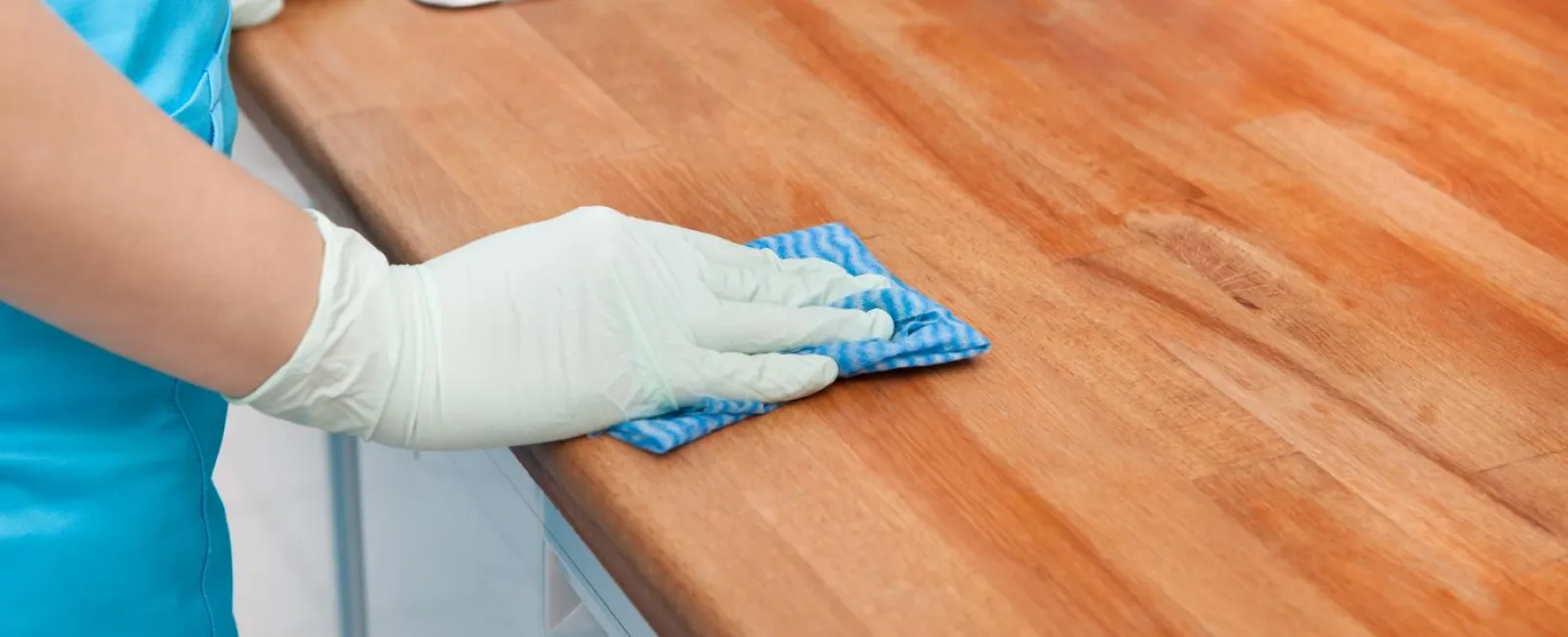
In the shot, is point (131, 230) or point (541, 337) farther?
Result: point (541, 337)

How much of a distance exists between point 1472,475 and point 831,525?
378 mm

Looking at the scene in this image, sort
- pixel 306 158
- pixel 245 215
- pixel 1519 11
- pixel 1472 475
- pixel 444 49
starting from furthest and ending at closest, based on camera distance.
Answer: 1. pixel 1519 11
2. pixel 444 49
3. pixel 306 158
4. pixel 1472 475
5. pixel 245 215

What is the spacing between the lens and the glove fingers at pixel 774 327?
877 mm

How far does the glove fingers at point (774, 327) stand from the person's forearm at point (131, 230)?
230 mm

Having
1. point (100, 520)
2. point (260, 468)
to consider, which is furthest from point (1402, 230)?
point (260, 468)

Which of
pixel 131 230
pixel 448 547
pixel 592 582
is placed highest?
pixel 131 230

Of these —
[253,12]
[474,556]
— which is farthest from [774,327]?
[253,12]

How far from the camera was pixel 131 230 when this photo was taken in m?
0.69

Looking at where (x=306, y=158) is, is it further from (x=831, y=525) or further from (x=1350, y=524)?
(x=1350, y=524)

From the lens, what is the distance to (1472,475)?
2.78ft

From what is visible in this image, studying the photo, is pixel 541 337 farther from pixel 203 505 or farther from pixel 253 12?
pixel 253 12

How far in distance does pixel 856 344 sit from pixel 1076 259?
0.22m

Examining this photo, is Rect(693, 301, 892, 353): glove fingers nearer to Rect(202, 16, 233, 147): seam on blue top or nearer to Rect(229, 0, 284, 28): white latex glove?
Rect(202, 16, 233, 147): seam on blue top

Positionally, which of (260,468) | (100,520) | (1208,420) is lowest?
(260,468)
